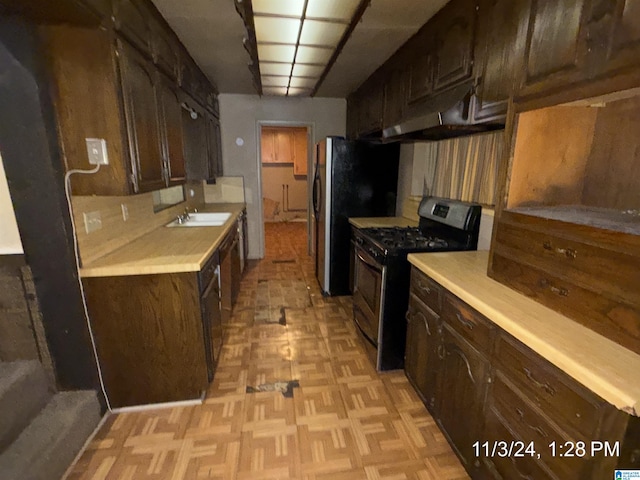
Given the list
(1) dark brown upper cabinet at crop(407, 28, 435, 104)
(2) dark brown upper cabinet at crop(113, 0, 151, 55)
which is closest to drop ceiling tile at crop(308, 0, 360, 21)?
(1) dark brown upper cabinet at crop(407, 28, 435, 104)

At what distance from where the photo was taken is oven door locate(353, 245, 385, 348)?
2161 mm

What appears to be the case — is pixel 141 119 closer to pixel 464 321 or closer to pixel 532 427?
pixel 464 321

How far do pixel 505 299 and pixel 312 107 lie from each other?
156 inches

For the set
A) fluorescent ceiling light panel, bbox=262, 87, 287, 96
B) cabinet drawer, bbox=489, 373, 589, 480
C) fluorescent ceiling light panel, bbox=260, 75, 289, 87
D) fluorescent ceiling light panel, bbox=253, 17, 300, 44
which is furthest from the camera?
fluorescent ceiling light panel, bbox=262, 87, 287, 96

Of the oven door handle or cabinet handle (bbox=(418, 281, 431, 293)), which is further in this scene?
the oven door handle

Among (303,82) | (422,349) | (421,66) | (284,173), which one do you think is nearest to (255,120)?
(303,82)

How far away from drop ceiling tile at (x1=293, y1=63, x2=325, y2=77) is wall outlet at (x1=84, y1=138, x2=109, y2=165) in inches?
78.7

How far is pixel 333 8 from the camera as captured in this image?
1875 millimetres

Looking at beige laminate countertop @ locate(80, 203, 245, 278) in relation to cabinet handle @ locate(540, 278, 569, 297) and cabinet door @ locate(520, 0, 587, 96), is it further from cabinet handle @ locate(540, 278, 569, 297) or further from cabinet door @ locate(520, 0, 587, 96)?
cabinet door @ locate(520, 0, 587, 96)

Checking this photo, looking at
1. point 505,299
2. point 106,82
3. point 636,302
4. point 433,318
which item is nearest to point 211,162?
point 106,82

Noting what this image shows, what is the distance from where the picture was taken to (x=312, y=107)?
4.50m

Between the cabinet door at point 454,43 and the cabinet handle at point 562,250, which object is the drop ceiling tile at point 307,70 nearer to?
the cabinet door at point 454,43

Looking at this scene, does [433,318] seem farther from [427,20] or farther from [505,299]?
[427,20]

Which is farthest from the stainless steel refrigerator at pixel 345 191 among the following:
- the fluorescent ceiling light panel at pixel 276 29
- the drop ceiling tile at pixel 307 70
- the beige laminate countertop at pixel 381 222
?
the fluorescent ceiling light panel at pixel 276 29
